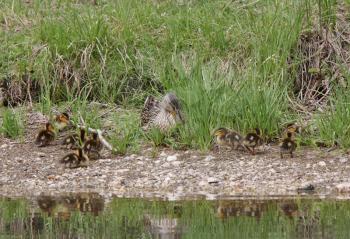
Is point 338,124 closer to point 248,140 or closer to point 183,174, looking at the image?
point 248,140

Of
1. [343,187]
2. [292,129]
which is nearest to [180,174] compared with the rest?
[292,129]

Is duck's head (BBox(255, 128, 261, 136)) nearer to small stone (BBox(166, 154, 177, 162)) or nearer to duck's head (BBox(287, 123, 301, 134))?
duck's head (BBox(287, 123, 301, 134))

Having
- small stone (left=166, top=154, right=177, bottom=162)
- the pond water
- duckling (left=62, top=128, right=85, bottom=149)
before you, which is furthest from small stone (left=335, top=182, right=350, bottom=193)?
duckling (left=62, top=128, right=85, bottom=149)

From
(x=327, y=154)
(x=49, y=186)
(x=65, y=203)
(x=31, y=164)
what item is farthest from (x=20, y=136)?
(x=327, y=154)

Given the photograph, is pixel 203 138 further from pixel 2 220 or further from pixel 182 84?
pixel 2 220

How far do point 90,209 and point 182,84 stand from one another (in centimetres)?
273

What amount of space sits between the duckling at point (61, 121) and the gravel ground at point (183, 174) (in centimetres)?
41

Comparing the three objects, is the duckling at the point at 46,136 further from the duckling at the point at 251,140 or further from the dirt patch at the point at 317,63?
the dirt patch at the point at 317,63

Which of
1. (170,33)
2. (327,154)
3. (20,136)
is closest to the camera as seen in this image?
(327,154)

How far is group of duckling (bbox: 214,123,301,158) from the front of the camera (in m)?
10.7

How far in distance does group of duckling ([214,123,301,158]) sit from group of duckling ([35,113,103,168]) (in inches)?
49.1

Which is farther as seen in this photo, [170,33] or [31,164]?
[170,33]

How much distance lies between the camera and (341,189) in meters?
9.75

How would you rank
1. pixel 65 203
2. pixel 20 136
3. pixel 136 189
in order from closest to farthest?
pixel 65 203 → pixel 136 189 → pixel 20 136
